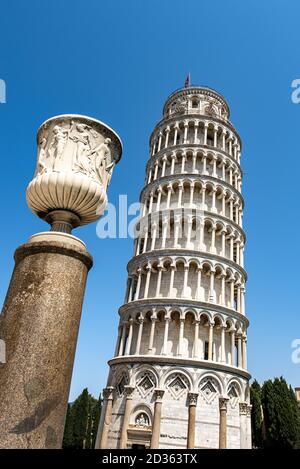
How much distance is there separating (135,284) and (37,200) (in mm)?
26008

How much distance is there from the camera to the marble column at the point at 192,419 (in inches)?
862

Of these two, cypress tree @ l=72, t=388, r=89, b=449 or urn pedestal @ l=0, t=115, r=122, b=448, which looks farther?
cypress tree @ l=72, t=388, r=89, b=449

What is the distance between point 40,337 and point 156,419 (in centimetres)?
2182

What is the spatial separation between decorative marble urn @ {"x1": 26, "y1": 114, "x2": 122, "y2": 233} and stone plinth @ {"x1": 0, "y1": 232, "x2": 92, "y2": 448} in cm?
40

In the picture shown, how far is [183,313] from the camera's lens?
2577 centimetres

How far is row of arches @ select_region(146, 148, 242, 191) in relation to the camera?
3322cm

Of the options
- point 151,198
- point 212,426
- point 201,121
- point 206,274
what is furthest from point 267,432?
point 201,121

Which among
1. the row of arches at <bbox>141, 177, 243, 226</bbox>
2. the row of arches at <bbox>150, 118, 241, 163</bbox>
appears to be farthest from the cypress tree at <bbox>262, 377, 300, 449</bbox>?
the row of arches at <bbox>150, 118, 241, 163</bbox>

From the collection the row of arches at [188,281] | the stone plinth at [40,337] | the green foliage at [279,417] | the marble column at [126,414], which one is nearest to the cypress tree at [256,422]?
the green foliage at [279,417]

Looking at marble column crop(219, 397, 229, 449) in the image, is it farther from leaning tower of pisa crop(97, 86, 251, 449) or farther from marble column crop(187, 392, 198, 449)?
marble column crop(187, 392, 198, 449)

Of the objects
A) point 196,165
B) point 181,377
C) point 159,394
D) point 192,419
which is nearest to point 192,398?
point 192,419

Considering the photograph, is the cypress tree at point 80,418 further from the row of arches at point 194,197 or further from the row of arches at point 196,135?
the row of arches at point 196,135

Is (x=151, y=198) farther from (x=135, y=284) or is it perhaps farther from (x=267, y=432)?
(x=267, y=432)

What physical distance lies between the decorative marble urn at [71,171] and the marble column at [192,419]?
21563 millimetres
